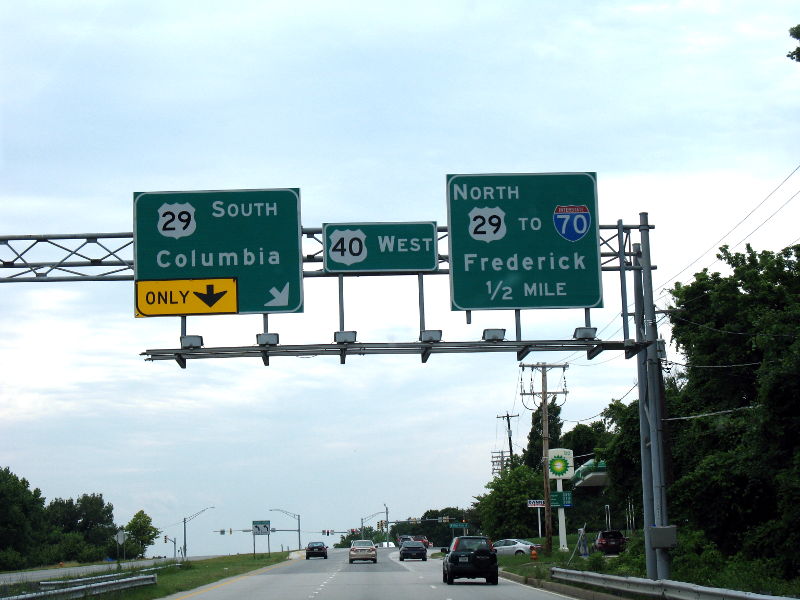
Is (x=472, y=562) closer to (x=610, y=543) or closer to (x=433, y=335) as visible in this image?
(x=433, y=335)

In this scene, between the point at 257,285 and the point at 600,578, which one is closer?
Answer: the point at 257,285

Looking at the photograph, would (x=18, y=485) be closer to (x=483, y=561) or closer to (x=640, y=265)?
(x=483, y=561)

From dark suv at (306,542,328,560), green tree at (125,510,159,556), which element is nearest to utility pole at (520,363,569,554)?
dark suv at (306,542,328,560)

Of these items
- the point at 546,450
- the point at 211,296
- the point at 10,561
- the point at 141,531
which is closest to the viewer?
the point at 211,296

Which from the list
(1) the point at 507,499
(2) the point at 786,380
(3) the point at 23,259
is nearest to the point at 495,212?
(3) the point at 23,259

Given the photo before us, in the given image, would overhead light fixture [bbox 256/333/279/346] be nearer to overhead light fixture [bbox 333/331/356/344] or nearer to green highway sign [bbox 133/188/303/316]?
green highway sign [bbox 133/188/303/316]

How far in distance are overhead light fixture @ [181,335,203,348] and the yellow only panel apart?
0.48 m

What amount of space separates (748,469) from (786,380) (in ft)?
19.2

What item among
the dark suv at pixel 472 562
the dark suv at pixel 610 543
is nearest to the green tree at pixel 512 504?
the dark suv at pixel 610 543

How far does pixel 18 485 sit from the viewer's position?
105875mm

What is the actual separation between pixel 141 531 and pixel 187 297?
12363cm

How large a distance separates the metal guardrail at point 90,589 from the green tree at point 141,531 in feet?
347

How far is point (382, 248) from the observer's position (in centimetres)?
2088

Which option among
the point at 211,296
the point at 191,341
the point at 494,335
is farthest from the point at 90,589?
the point at 494,335
